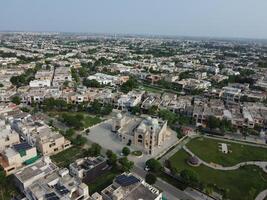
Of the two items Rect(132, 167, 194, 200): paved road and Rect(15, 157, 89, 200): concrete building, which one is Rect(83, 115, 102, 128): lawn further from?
Rect(132, 167, 194, 200): paved road

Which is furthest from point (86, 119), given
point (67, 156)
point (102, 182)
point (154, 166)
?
point (154, 166)

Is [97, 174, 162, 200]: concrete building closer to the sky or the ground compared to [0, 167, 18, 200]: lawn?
closer to the sky

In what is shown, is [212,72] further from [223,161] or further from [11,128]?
[11,128]

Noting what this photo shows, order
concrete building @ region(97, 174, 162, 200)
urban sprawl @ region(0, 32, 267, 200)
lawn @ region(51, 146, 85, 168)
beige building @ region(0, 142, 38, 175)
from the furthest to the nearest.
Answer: lawn @ region(51, 146, 85, 168), beige building @ region(0, 142, 38, 175), urban sprawl @ region(0, 32, 267, 200), concrete building @ region(97, 174, 162, 200)

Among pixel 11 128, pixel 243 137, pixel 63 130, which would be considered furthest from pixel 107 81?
pixel 243 137

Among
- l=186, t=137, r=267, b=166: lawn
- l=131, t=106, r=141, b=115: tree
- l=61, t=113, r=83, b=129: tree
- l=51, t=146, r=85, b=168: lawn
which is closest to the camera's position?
l=51, t=146, r=85, b=168: lawn

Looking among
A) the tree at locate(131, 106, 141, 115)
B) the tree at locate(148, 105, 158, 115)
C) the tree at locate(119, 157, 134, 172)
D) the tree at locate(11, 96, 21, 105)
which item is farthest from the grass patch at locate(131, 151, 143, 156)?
the tree at locate(11, 96, 21, 105)

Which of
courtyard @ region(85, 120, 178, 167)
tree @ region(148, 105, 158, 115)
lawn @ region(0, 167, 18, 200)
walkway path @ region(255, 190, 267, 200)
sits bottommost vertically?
courtyard @ region(85, 120, 178, 167)

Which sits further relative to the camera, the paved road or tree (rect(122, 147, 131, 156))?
tree (rect(122, 147, 131, 156))

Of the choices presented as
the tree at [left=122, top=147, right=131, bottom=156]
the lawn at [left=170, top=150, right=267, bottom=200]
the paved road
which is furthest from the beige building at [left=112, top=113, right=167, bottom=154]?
the paved road
